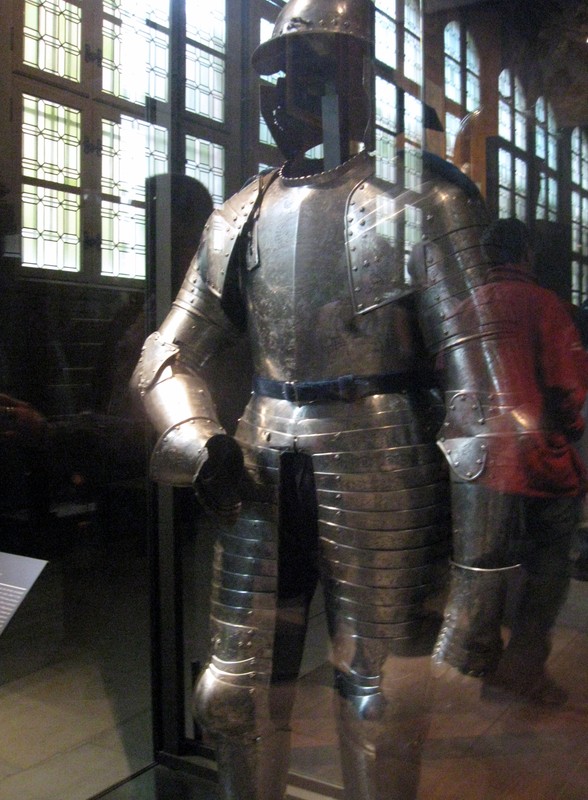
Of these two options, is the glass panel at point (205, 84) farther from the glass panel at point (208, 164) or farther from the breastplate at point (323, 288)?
the breastplate at point (323, 288)

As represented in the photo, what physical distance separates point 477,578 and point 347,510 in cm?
29

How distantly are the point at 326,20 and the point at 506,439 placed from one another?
3.18 feet

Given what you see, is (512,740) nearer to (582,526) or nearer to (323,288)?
(582,526)

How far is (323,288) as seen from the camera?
5.78 ft

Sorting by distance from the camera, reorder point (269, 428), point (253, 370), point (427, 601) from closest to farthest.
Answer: point (427, 601) < point (269, 428) < point (253, 370)

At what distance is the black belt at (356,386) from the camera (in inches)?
67.8

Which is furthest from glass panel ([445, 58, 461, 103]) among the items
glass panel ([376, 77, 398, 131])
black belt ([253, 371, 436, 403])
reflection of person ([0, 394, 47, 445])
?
reflection of person ([0, 394, 47, 445])

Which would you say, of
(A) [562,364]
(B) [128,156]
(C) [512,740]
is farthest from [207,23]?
(C) [512,740]

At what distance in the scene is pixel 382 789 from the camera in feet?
5.68

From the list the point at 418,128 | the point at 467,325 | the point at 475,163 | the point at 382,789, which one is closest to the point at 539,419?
the point at 467,325

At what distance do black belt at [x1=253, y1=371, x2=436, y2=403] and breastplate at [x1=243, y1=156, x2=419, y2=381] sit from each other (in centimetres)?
1

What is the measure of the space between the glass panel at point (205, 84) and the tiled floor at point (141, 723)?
1403 millimetres

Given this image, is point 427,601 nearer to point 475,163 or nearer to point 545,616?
point 545,616

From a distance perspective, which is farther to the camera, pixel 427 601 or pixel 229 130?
pixel 229 130
